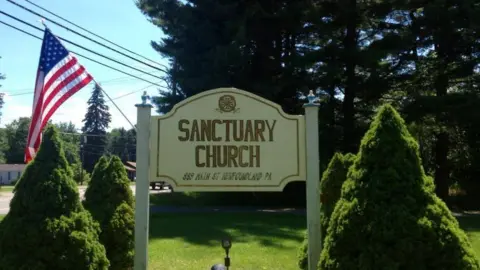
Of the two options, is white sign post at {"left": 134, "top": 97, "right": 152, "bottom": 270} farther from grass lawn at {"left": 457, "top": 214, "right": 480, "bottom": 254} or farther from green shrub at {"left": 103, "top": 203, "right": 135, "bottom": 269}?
grass lawn at {"left": 457, "top": 214, "right": 480, "bottom": 254}

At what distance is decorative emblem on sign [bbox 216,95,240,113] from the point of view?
15.1 feet

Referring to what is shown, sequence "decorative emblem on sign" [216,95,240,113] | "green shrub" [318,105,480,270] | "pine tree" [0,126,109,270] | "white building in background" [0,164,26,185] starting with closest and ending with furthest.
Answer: "green shrub" [318,105,480,270]
"pine tree" [0,126,109,270]
"decorative emblem on sign" [216,95,240,113]
"white building in background" [0,164,26,185]

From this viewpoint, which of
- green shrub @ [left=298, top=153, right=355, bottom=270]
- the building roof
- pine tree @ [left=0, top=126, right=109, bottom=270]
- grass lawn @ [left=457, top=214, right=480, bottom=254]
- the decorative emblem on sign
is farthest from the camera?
the building roof

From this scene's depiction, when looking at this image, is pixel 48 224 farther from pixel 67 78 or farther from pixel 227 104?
pixel 67 78

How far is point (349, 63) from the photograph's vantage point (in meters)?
20.9

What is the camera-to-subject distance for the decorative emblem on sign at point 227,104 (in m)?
4.61

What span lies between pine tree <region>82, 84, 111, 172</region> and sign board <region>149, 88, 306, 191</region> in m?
85.3

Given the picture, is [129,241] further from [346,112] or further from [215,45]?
[346,112]

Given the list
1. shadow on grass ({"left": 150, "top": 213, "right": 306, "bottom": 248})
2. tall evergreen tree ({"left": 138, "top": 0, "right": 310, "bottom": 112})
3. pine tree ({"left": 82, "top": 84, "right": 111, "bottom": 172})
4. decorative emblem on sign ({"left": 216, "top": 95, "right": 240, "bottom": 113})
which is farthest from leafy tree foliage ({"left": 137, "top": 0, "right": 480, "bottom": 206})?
pine tree ({"left": 82, "top": 84, "right": 111, "bottom": 172})

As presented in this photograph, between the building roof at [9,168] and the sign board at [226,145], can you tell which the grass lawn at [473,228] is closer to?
the sign board at [226,145]

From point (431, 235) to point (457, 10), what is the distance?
19015 mm

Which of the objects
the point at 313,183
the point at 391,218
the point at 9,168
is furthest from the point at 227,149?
the point at 9,168

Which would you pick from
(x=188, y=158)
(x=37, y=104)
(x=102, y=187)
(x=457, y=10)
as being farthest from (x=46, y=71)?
(x=457, y=10)

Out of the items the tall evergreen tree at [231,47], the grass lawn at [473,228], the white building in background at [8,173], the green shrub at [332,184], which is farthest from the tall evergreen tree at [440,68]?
the white building in background at [8,173]
